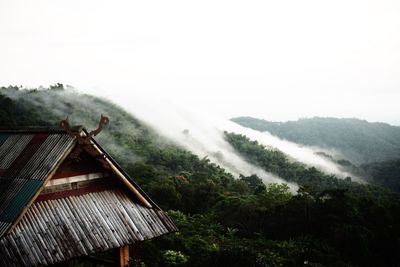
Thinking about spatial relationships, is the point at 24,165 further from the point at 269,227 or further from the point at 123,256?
the point at 269,227

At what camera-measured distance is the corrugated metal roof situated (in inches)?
269

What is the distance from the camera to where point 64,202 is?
7.61m

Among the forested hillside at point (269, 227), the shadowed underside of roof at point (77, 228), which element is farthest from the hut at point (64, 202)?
the forested hillside at point (269, 227)

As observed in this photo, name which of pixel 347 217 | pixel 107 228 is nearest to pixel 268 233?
pixel 347 217

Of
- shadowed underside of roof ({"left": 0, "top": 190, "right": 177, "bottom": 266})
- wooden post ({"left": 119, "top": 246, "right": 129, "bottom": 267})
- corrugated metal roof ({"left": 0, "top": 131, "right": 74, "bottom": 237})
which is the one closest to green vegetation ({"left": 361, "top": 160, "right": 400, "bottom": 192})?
wooden post ({"left": 119, "top": 246, "right": 129, "bottom": 267})

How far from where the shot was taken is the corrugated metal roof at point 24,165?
6.84 meters

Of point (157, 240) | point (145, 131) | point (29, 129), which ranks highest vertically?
point (29, 129)

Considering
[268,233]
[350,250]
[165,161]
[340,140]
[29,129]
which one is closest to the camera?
[29,129]

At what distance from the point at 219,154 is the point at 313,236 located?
55529 millimetres

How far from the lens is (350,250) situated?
22062mm

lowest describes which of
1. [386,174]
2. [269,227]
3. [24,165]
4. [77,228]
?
[269,227]

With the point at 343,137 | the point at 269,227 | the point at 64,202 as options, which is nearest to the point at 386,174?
the point at 269,227

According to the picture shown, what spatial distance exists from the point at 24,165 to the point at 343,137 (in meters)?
183

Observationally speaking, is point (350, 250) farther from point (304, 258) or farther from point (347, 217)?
point (304, 258)
